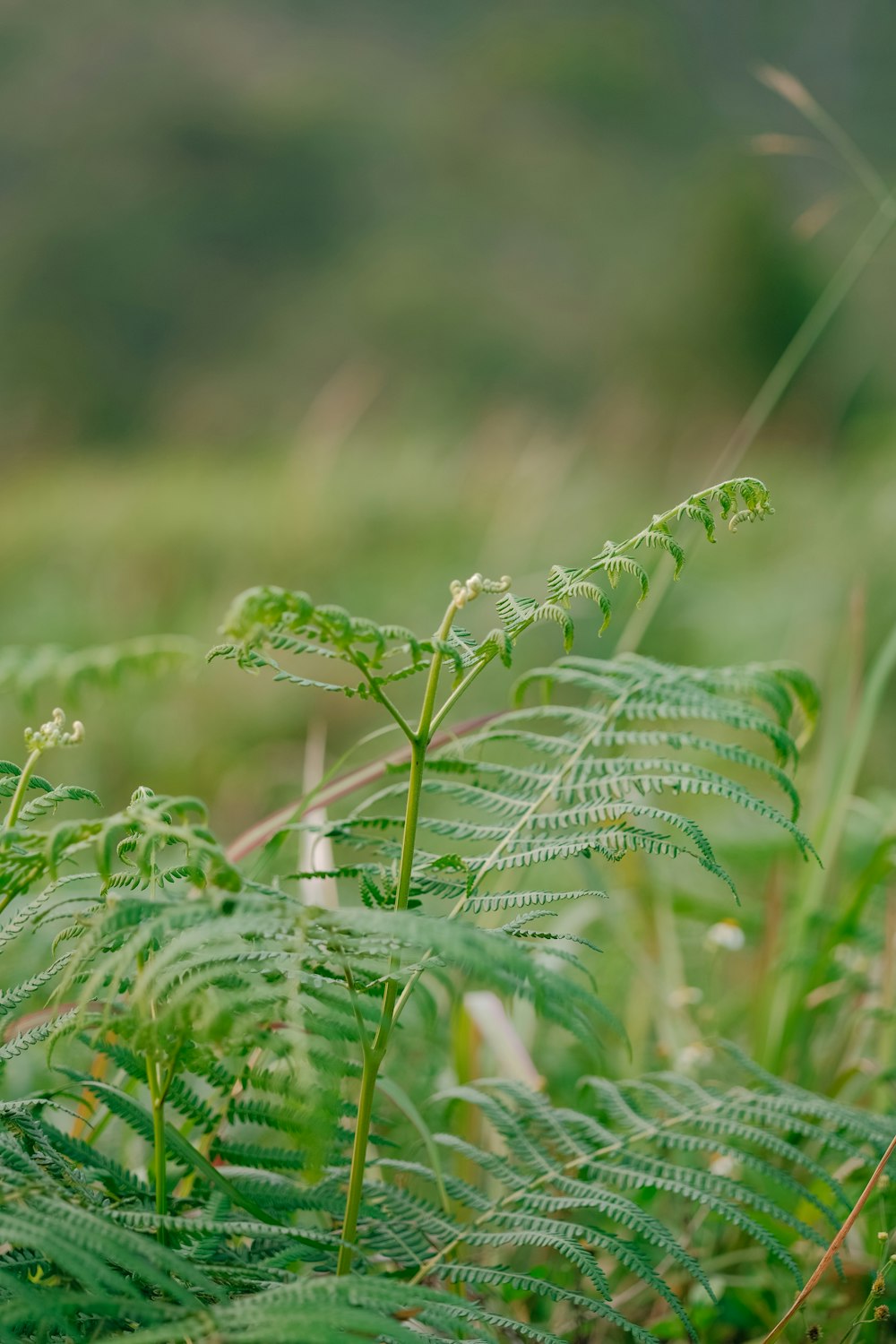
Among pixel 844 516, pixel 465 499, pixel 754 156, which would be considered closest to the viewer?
A: pixel 844 516

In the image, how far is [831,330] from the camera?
7.67 m

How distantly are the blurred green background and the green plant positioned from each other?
70.6 inches

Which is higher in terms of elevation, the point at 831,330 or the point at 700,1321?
the point at 831,330

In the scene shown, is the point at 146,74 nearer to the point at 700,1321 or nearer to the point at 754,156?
the point at 754,156

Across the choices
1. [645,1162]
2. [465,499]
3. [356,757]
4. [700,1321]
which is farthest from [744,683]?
[465,499]

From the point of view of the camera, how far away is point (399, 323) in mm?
9461

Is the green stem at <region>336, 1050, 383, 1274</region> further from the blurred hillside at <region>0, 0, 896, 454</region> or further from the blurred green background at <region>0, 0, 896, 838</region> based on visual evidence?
the blurred hillside at <region>0, 0, 896, 454</region>

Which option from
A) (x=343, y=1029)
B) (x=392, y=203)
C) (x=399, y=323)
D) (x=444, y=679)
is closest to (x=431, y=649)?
(x=343, y=1029)

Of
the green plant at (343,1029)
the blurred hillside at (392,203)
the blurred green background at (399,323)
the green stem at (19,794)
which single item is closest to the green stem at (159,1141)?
the green plant at (343,1029)

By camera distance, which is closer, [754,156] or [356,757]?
[356,757]

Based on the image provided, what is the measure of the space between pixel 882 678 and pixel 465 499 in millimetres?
4030

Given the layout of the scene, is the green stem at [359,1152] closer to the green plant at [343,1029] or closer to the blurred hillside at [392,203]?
the green plant at [343,1029]

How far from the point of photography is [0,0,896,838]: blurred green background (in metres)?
3.77

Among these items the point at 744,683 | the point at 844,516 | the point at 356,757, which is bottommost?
the point at 744,683
